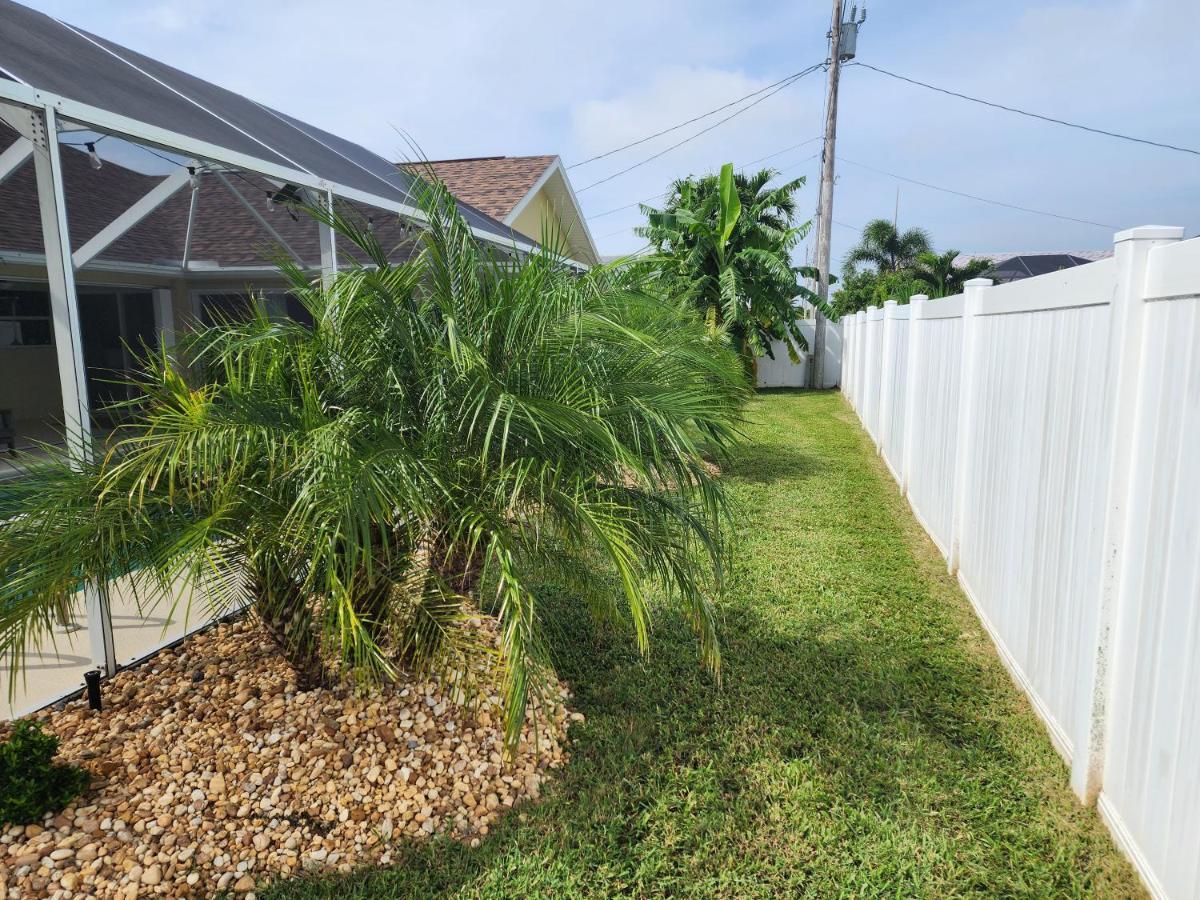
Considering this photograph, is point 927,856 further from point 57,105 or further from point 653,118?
point 653,118

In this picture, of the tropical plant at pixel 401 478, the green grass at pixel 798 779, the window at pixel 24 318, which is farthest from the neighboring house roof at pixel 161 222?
the green grass at pixel 798 779

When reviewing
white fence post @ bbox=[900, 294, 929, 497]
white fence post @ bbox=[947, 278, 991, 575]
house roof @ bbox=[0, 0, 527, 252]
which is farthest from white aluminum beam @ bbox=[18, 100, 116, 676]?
white fence post @ bbox=[900, 294, 929, 497]

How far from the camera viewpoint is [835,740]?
372 cm

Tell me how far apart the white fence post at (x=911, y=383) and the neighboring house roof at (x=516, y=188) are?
24.9 ft

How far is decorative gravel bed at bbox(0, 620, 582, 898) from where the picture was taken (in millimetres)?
2832

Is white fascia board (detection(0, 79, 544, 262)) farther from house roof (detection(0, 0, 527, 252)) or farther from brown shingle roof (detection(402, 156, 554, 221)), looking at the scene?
brown shingle roof (detection(402, 156, 554, 221))

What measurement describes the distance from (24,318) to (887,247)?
34.1 meters

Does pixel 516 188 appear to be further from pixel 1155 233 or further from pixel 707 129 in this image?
pixel 1155 233

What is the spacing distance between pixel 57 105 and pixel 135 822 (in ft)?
10.6

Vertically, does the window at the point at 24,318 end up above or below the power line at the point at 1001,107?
below

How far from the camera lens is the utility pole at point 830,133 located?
829 inches

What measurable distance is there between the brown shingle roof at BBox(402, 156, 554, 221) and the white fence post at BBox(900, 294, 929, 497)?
357 inches

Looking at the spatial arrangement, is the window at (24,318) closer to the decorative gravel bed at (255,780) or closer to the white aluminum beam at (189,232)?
the white aluminum beam at (189,232)

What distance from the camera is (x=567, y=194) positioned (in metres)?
19.1
